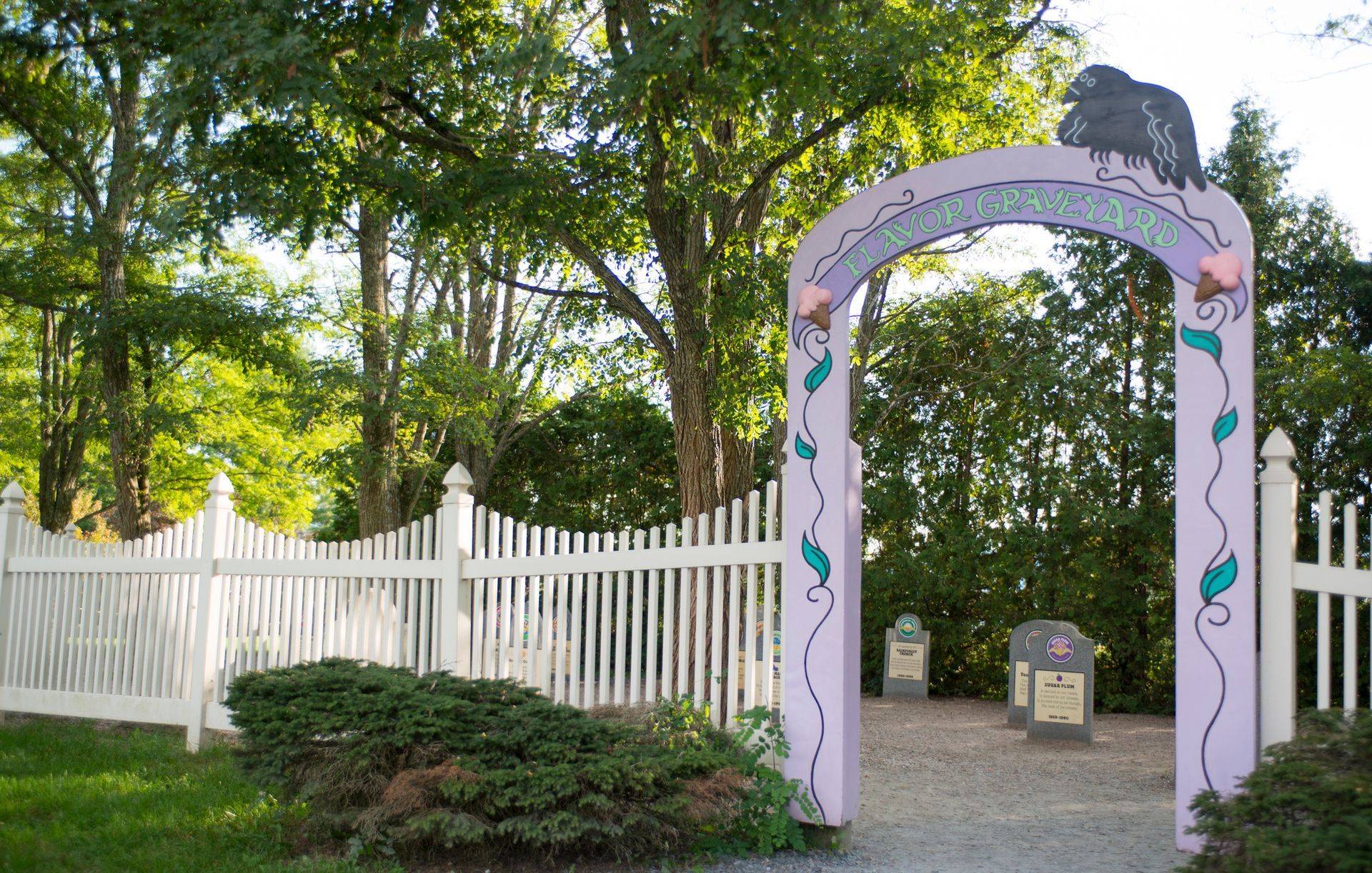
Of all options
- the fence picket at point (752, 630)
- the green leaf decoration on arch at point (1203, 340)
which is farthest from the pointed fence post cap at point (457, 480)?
the green leaf decoration on arch at point (1203, 340)

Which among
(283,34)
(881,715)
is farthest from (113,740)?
(881,715)

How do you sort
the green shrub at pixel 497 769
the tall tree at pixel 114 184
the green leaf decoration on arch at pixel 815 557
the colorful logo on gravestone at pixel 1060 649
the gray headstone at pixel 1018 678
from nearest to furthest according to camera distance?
1. the green shrub at pixel 497 769
2. the green leaf decoration on arch at pixel 815 557
3. the tall tree at pixel 114 184
4. the colorful logo on gravestone at pixel 1060 649
5. the gray headstone at pixel 1018 678

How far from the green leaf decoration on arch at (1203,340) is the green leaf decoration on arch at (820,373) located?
169 centimetres

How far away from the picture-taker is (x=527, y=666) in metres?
6.69

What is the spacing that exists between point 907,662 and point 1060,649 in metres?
3.27

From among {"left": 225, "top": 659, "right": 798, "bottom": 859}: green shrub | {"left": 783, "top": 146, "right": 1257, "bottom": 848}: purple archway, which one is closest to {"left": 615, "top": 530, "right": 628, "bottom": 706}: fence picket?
{"left": 225, "top": 659, "right": 798, "bottom": 859}: green shrub

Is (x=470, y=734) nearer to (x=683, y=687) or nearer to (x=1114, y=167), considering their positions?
(x=683, y=687)

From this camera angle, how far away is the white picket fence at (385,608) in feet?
19.3

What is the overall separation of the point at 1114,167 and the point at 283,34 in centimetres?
440

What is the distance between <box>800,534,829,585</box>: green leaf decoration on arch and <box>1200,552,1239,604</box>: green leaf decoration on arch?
5.65ft

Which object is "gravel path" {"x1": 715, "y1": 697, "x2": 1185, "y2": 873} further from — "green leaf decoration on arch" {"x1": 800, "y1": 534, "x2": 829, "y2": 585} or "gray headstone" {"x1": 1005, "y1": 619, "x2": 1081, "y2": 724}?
"green leaf decoration on arch" {"x1": 800, "y1": 534, "x2": 829, "y2": 585}

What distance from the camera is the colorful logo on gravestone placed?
10461mm

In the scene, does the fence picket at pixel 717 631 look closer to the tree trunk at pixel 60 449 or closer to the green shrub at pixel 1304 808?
the green shrub at pixel 1304 808

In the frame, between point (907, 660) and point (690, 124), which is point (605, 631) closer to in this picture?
point (690, 124)
